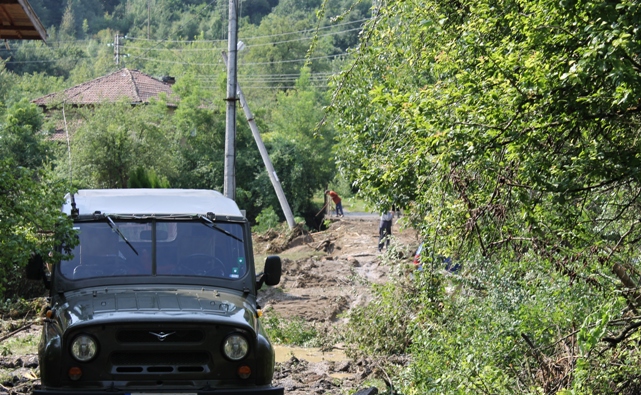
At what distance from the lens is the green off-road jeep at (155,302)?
258 inches

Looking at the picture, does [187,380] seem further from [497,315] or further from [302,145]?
[302,145]

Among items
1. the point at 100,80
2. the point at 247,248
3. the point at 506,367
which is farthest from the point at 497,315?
the point at 100,80

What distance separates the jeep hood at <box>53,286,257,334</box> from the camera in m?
6.64

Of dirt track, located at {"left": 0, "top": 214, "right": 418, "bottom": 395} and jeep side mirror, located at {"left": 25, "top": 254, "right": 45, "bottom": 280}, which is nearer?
jeep side mirror, located at {"left": 25, "top": 254, "right": 45, "bottom": 280}

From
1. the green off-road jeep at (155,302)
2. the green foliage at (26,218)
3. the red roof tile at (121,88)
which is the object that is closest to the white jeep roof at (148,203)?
the green off-road jeep at (155,302)

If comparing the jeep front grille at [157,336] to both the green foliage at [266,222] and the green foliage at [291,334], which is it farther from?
the green foliage at [266,222]

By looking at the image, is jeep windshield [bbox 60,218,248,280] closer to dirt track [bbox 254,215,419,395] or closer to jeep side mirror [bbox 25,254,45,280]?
jeep side mirror [bbox 25,254,45,280]

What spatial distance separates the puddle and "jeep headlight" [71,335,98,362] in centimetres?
627

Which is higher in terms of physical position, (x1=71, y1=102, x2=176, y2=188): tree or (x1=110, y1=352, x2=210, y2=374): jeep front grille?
(x1=110, y1=352, x2=210, y2=374): jeep front grille

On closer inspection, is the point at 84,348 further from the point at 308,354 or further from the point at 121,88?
the point at 121,88

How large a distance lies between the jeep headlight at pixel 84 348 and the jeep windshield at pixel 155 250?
115 cm

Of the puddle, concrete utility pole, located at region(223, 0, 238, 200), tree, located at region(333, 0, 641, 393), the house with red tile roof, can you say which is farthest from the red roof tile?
tree, located at region(333, 0, 641, 393)

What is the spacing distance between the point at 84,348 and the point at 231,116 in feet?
47.6

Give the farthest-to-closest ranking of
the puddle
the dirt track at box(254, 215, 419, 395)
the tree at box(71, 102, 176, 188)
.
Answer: the tree at box(71, 102, 176, 188)
the puddle
the dirt track at box(254, 215, 419, 395)
